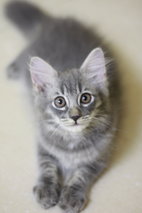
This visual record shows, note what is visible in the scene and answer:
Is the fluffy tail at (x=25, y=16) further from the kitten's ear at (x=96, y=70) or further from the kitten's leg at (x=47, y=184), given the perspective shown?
the kitten's leg at (x=47, y=184)

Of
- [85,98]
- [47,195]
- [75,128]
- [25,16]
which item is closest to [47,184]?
[47,195]

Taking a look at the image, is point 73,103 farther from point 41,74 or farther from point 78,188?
point 78,188

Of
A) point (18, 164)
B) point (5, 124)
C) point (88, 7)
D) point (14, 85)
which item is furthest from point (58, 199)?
point (88, 7)

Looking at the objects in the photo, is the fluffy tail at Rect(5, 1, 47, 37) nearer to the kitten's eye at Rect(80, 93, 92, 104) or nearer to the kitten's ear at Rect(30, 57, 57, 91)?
the kitten's ear at Rect(30, 57, 57, 91)

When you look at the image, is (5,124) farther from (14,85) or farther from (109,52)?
(109,52)

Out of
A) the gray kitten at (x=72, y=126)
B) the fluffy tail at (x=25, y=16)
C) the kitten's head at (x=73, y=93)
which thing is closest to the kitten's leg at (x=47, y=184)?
the gray kitten at (x=72, y=126)

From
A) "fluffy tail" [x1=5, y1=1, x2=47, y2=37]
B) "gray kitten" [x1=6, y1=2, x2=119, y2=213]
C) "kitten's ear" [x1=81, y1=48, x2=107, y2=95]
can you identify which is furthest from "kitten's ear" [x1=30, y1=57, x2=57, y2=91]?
"fluffy tail" [x1=5, y1=1, x2=47, y2=37]
